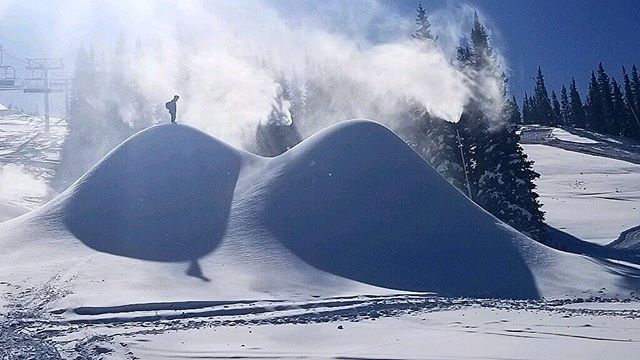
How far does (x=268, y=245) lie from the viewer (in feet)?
51.2

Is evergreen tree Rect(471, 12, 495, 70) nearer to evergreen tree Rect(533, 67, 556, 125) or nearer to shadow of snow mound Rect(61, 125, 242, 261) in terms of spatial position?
shadow of snow mound Rect(61, 125, 242, 261)

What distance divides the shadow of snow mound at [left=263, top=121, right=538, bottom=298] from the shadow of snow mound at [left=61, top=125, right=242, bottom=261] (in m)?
1.63

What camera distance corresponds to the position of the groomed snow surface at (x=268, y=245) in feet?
39.8

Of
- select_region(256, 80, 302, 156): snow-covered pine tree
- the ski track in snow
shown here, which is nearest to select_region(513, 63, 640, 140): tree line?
select_region(256, 80, 302, 156): snow-covered pine tree

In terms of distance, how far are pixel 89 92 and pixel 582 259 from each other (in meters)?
53.2

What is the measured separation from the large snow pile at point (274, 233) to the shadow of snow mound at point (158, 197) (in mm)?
49

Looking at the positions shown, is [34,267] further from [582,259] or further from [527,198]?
[527,198]

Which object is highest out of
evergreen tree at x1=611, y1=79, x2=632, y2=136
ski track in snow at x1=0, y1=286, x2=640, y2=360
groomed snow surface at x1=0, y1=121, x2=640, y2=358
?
evergreen tree at x1=611, y1=79, x2=632, y2=136

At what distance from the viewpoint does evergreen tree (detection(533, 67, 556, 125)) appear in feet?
306

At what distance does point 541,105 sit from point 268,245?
8702 centimetres

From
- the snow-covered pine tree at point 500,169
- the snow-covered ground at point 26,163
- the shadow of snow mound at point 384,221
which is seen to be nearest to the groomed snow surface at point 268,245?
the shadow of snow mound at point 384,221

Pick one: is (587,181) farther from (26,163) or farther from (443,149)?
(26,163)

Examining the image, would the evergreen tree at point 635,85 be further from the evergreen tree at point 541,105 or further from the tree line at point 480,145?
the tree line at point 480,145

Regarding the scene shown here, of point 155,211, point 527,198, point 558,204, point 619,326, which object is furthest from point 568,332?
point 558,204
